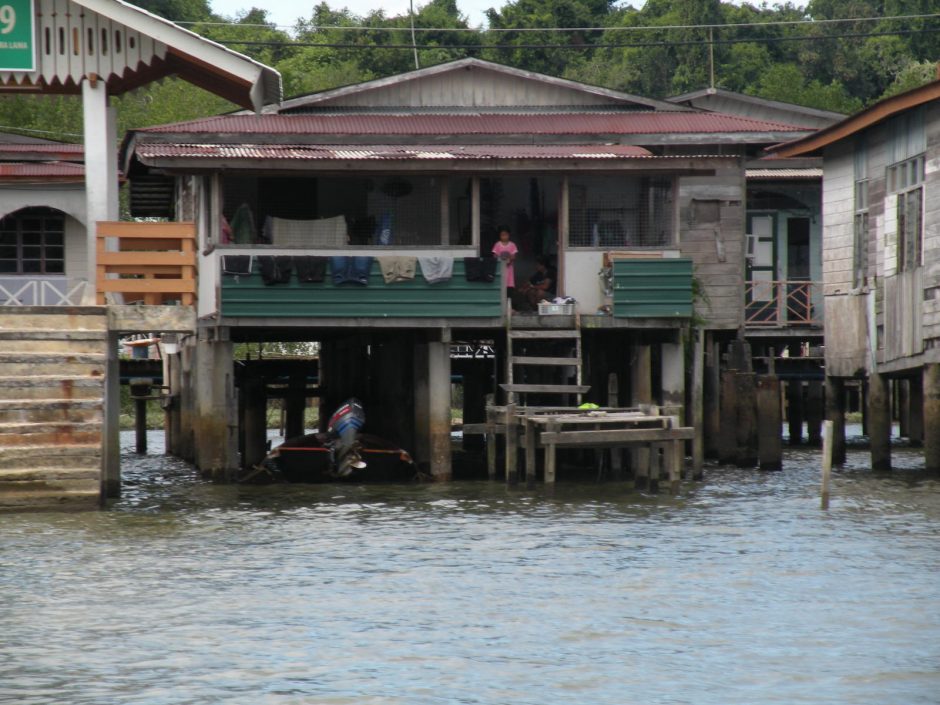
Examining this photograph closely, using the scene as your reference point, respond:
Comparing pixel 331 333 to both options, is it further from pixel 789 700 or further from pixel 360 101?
pixel 789 700

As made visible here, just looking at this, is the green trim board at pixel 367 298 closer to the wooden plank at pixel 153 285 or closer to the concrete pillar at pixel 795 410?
the wooden plank at pixel 153 285

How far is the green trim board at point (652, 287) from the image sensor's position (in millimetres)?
28078

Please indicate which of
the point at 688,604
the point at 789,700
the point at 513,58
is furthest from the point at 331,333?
the point at 513,58

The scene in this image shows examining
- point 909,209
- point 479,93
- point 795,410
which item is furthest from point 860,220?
point 795,410

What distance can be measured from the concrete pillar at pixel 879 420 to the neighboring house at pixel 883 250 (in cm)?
2

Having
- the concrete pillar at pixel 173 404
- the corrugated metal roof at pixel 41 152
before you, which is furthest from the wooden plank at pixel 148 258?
the concrete pillar at pixel 173 404

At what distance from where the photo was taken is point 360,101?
3547cm

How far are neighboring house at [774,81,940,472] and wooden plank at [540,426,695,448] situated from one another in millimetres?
4526

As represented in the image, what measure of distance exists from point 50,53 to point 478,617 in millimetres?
12463

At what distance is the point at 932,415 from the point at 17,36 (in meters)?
15.3

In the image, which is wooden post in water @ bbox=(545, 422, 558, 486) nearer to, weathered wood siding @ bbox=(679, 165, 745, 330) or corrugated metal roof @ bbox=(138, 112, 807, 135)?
weathered wood siding @ bbox=(679, 165, 745, 330)

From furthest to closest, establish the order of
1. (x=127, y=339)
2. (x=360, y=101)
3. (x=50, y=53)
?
(x=127, y=339)
(x=360, y=101)
(x=50, y=53)

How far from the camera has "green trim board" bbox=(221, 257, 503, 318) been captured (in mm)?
27531

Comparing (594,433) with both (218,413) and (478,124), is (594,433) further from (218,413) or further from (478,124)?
(478,124)
